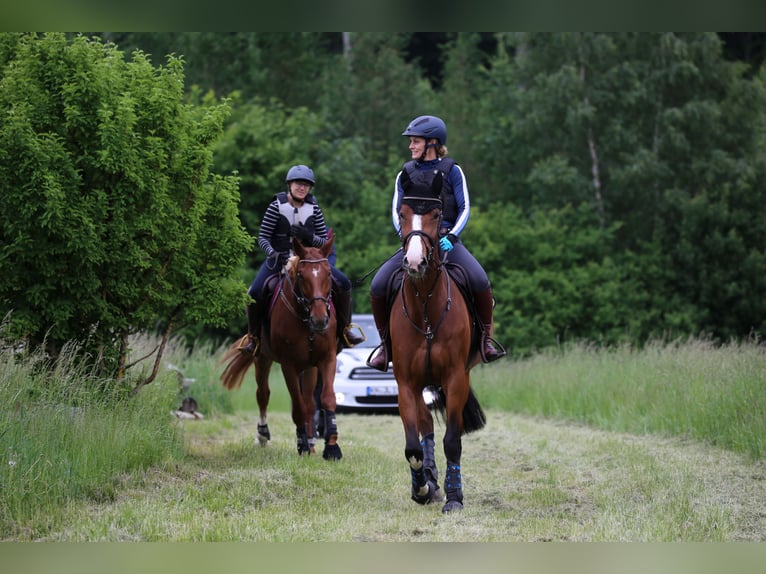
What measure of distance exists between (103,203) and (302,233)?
8.99 ft

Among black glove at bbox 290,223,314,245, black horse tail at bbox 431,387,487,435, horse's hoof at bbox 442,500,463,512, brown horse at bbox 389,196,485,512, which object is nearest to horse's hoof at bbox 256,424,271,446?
black glove at bbox 290,223,314,245

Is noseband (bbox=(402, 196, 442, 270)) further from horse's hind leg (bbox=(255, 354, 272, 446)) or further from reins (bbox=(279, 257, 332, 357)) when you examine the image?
horse's hind leg (bbox=(255, 354, 272, 446))

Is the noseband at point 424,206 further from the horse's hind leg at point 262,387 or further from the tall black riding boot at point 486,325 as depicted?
the horse's hind leg at point 262,387

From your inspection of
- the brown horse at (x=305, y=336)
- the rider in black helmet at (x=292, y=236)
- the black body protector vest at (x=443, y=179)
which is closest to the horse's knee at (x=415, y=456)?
the black body protector vest at (x=443, y=179)

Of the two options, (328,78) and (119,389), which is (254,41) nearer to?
(328,78)

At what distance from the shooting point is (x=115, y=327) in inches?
423

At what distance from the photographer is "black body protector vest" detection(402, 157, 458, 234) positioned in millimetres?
8891

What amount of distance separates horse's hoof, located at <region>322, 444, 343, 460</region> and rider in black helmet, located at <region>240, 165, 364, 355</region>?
139 cm

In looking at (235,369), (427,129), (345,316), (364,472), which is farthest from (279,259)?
(427,129)

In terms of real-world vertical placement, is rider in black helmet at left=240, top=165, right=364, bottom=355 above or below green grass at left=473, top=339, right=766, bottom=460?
above

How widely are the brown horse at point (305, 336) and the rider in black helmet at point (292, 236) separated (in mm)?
280

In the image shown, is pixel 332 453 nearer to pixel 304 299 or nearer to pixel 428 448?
pixel 304 299

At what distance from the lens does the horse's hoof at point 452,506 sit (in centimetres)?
853

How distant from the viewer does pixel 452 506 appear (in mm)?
8586
